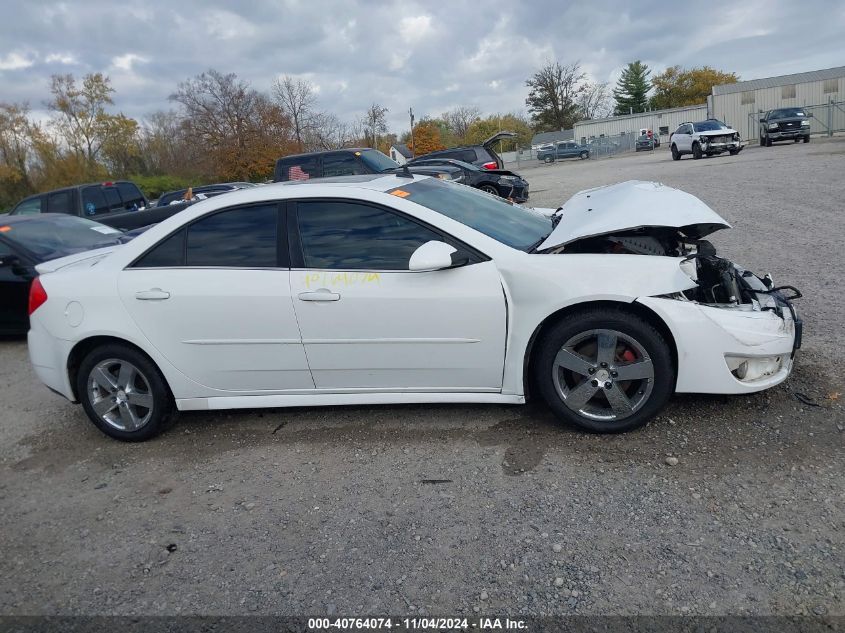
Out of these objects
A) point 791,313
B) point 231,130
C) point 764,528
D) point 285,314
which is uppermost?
point 231,130

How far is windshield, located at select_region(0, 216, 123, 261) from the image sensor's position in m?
7.05

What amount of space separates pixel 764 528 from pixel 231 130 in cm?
4341

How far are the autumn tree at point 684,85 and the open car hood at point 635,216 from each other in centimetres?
7533

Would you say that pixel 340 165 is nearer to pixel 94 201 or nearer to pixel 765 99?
pixel 94 201

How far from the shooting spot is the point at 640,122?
55.9 metres

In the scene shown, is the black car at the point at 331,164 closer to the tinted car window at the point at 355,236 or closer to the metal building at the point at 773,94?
the tinted car window at the point at 355,236

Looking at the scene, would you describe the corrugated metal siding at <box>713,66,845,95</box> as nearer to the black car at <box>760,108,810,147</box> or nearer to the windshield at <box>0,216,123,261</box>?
the black car at <box>760,108,810,147</box>

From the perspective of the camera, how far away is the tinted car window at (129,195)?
13039 mm

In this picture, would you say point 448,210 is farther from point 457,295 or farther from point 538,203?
point 538,203

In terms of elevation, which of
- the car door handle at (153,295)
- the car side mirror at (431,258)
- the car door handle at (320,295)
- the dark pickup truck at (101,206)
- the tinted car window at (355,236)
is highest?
the dark pickup truck at (101,206)

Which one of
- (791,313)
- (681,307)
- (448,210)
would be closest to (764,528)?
(681,307)

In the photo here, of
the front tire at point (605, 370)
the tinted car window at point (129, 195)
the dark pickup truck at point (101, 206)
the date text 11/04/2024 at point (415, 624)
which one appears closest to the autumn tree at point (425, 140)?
the tinted car window at point (129, 195)

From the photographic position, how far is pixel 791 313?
3627 millimetres

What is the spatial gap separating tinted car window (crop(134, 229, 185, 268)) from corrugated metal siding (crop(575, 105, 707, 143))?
5511 centimetres
